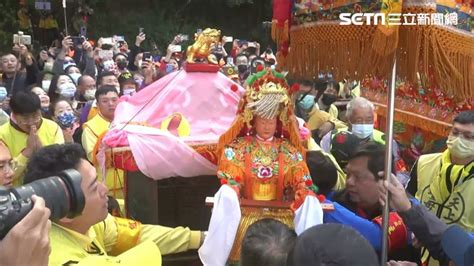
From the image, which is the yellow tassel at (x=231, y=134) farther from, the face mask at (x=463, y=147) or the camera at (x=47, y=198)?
the camera at (x=47, y=198)

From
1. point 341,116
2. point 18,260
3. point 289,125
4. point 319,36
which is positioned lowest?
point 341,116

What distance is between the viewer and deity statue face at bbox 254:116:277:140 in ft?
11.3

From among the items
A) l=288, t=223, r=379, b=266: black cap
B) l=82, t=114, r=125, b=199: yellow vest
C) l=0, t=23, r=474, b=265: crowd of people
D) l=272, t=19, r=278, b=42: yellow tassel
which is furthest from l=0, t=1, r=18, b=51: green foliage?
l=288, t=223, r=379, b=266: black cap

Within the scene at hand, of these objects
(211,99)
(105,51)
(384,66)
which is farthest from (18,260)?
(105,51)

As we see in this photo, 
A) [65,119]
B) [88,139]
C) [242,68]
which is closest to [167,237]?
[88,139]

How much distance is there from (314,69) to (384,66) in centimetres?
35

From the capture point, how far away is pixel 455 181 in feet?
9.29

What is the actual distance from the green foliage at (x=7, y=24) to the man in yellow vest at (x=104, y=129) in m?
10.3

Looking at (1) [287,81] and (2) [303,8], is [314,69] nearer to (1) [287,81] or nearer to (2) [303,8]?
(2) [303,8]

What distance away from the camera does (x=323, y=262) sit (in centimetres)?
128

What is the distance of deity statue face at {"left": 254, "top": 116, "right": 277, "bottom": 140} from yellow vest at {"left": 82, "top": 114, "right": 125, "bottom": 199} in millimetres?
1092

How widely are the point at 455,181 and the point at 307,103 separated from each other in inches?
112

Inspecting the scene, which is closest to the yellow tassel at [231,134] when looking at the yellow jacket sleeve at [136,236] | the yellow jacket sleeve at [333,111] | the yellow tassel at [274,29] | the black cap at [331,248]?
the yellow jacket sleeve at [136,236]

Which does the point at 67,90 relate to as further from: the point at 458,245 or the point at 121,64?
the point at 458,245
